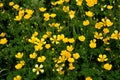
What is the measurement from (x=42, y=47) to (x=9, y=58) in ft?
1.38

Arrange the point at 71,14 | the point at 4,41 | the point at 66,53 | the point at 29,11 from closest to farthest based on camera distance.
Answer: the point at 66,53 < the point at 4,41 < the point at 71,14 < the point at 29,11

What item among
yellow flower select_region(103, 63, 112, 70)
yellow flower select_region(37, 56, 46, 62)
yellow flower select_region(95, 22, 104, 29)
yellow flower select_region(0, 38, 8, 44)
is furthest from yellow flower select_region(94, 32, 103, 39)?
yellow flower select_region(0, 38, 8, 44)

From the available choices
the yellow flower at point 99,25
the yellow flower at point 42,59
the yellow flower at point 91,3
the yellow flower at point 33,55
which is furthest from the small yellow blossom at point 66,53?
Result: the yellow flower at point 91,3

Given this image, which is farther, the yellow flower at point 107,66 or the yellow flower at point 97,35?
the yellow flower at point 97,35

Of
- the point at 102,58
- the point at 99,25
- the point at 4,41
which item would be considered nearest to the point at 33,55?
the point at 4,41

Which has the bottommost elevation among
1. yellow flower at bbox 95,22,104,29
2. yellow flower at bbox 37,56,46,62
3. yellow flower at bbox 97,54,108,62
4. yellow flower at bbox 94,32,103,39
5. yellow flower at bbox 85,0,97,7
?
yellow flower at bbox 97,54,108,62

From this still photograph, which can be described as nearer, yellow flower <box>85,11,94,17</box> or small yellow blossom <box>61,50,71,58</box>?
small yellow blossom <box>61,50,71,58</box>

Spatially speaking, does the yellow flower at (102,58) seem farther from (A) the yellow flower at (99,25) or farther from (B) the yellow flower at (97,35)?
(A) the yellow flower at (99,25)

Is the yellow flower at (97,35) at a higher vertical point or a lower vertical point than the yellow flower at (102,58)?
higher

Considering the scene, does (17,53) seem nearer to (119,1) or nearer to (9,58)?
(9,58)

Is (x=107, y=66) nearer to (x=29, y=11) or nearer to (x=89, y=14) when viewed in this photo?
(x=89, y=14)

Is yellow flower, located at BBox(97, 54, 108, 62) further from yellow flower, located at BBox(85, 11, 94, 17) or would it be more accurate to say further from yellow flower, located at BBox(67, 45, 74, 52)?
yellow flower, located at BBox(85, 11, 94, 17)

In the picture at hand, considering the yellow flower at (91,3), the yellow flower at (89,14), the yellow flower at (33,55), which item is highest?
the yellow flower at (91,3)

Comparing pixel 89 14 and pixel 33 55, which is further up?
pixel 89 14
